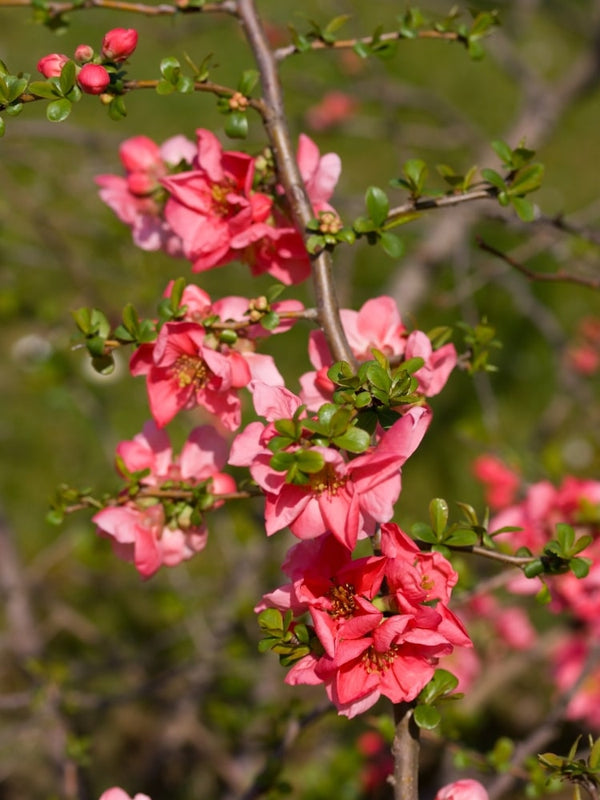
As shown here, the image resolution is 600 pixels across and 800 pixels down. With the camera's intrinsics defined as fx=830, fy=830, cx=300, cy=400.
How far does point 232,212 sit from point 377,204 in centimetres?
17

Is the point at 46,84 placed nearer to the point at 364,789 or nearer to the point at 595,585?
the point at 595,585

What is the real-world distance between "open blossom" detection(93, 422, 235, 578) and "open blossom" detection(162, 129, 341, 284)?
0.22m

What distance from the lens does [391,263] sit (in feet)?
14.3

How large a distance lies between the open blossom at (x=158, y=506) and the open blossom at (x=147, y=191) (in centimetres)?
26

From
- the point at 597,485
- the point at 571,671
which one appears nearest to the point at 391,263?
the point at 571,671

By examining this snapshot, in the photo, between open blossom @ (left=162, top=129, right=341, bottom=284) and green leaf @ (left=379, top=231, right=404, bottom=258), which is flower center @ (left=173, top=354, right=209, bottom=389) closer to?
open blossom @ (left=162, top=129, right=341, bottom=284)

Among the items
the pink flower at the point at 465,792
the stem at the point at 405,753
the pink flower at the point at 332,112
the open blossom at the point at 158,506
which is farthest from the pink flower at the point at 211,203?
the pink flower at the point at 332,112

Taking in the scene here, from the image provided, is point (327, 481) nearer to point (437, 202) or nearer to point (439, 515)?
point (439, 515)

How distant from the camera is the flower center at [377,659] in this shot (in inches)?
30.5

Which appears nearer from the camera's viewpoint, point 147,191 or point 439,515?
point 439,515

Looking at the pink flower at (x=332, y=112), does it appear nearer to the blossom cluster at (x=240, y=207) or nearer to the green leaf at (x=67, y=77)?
the blossom cluster at (x=240, y=207)

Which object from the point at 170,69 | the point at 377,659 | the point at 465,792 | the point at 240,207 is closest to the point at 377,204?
the point at 240,207

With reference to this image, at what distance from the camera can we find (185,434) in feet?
11.0

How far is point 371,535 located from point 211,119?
496cm
